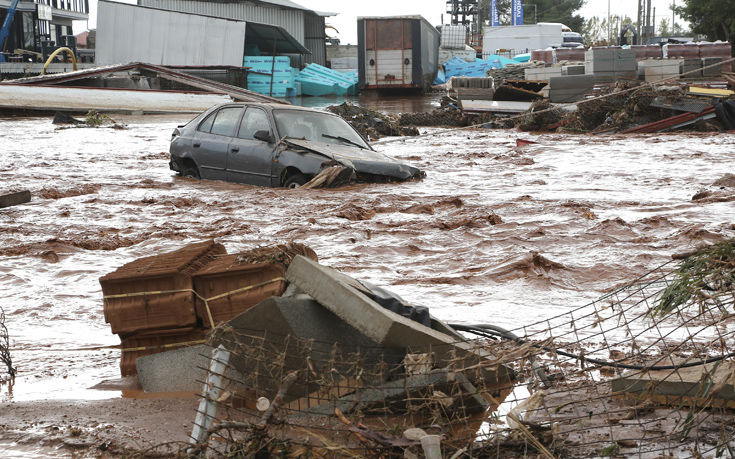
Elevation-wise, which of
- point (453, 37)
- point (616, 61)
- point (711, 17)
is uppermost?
point (453, 37)

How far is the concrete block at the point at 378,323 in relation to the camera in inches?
147

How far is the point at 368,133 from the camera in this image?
22.1m

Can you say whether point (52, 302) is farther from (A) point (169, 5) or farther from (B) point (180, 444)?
(A) point (169, 5)

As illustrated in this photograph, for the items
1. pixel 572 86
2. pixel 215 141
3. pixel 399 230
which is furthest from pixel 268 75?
pixel 399 230

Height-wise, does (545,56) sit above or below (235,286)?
above

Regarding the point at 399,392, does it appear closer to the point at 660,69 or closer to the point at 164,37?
the point at 660,69

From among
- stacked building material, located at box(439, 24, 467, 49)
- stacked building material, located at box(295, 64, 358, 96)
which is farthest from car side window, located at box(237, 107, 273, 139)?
stacked building material, located at box(439, 24, 467, 49)

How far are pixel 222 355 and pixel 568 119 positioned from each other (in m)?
20.2

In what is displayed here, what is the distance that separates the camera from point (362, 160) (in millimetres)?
12008

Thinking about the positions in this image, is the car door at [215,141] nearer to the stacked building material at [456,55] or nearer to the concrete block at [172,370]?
the concrete block at [172,370]

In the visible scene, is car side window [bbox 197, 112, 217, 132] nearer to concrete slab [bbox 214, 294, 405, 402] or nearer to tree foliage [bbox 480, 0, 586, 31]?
concrete slab [bbox 214, 294, 405, 402]

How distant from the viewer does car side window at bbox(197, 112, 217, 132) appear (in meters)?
12.6

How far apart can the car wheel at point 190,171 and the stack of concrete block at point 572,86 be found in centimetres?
1536

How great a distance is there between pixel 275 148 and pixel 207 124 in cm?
159
